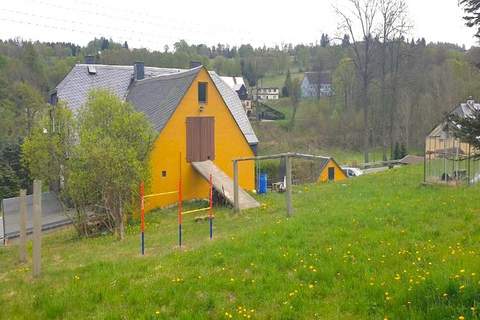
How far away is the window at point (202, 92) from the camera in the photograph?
23609 mm

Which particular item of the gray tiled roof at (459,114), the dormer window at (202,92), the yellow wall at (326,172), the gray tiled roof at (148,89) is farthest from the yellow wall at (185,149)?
the gray tiled roof at (459,114)

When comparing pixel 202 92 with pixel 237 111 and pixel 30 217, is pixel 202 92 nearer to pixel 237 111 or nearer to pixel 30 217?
pixel 237 111

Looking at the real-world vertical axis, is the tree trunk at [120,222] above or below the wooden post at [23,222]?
below

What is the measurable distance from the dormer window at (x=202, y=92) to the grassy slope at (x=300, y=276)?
44.0 ft

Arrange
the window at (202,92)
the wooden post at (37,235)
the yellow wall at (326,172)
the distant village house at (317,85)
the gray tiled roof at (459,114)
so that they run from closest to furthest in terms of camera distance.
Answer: the gray tiled roof at (459,114), the wooden post at (37,235), the window at (202,92), the yellow wall at (326,172), the distant village house at (317,85)

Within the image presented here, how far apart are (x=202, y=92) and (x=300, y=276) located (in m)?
17.8

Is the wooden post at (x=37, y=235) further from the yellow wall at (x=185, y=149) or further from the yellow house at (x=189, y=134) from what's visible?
the yellow wall at (x=185, y=149)

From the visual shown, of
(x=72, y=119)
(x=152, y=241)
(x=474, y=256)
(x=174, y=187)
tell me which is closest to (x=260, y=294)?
(x=474, y=256)

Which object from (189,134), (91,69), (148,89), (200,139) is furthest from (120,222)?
(91,69)

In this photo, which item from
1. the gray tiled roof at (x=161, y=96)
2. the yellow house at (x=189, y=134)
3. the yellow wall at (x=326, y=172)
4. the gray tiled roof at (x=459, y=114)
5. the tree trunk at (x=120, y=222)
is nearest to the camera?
the gray tiled roof at (x=459, y=114)

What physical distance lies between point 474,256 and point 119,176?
446 inches

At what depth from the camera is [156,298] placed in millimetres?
6531

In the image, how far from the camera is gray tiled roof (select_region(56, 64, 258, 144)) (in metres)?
23.5

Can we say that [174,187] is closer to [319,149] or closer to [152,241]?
[152,241]
